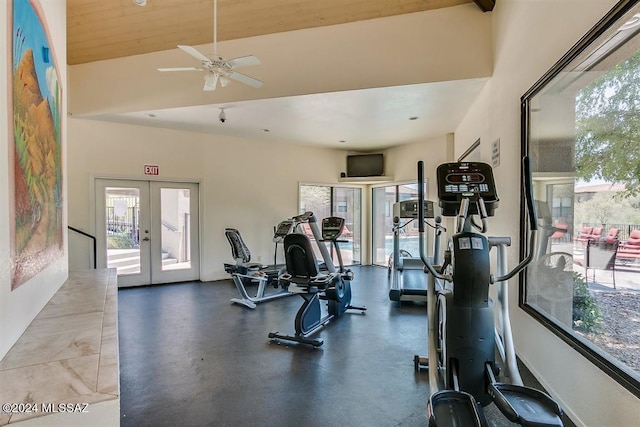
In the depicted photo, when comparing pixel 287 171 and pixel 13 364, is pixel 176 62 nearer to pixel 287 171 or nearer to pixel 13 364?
pixel 287 171

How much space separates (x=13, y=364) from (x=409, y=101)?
486 cm

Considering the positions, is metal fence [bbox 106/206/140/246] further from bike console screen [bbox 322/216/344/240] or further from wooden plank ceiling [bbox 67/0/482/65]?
bike console screen [bbox 322/216/344/240]

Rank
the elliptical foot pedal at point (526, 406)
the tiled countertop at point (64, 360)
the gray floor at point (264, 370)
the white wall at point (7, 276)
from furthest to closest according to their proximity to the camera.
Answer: the gray floor at point (264, 370) < the elliptical foot pedal at point (526, 406) < the white wall at point (7, 276) < the tiled countertop at point (64, 360)

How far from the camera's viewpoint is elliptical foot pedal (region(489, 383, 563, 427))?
155 cm

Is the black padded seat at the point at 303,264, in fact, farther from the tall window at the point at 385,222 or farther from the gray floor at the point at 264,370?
the tall window at the point at 385,222

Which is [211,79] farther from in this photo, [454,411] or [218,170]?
[454,411]

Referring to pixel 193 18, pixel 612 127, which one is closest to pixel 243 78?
pixel 193 18

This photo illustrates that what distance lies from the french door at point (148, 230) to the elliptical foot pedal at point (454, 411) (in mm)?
5822

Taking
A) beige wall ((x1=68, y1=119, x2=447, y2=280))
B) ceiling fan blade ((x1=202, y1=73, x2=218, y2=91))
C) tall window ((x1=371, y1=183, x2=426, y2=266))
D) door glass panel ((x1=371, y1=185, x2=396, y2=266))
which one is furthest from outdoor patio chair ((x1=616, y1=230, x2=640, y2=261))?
door glass panel ((x1=371, y1=185, x2=396, y2=266))

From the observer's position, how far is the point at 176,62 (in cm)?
488

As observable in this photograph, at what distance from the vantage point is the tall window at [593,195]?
5.76 ft

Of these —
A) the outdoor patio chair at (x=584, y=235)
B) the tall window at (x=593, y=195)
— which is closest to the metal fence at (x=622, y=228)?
the tall window at (x=593, y=195)

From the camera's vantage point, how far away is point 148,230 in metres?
6.27

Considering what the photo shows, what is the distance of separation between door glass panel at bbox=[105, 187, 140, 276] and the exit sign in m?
0.40
